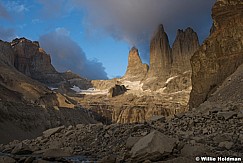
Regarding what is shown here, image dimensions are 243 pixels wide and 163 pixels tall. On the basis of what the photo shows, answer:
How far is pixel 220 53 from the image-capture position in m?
39.2

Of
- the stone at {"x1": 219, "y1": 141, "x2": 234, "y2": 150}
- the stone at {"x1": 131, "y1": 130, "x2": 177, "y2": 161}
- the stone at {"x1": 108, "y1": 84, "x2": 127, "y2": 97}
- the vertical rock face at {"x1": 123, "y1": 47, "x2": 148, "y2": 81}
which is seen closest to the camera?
the stone at {"x1": 131, "y1": 130, "x2": 177, "y2": 161}

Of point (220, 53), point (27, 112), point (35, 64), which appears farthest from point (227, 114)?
point (35, 64)

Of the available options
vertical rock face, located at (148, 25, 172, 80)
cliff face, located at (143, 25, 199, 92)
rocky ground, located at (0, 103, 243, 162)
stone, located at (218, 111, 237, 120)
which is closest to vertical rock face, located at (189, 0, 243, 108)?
rocky ground, located at (0, 103, 243, 162)

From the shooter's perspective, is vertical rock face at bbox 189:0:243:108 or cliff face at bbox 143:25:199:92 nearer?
A: vertical rock face at bbox 189:0:243:108

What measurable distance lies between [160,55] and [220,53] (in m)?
124

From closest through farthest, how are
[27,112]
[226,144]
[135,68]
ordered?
[226,144], [27,112], [135,68]

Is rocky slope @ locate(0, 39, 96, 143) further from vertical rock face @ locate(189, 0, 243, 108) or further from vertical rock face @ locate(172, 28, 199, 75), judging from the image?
vertical rock face @ locate(172, 28, 199, 75)

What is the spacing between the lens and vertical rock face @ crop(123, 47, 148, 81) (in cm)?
18875

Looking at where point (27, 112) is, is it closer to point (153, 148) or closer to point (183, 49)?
point (153, 148)

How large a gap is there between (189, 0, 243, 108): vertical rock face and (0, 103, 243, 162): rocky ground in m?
20.4

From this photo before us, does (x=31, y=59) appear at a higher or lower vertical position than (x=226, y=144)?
higher

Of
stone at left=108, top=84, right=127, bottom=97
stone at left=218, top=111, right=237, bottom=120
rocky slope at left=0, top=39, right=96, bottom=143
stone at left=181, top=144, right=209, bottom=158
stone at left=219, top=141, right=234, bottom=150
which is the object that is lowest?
stone at left=181, top=144, right=209, bottom=158

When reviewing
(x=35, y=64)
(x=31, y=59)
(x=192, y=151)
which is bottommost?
(x=192, y=151)

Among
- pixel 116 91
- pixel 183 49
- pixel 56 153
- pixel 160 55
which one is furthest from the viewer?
pixel 160 55
